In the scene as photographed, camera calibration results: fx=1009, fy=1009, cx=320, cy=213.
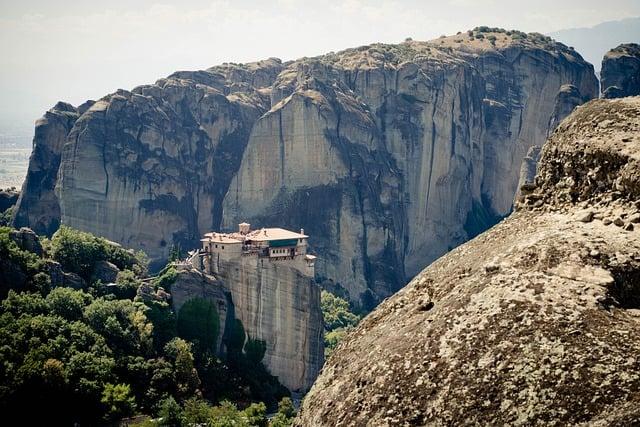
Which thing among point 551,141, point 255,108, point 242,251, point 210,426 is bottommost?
point 210,426

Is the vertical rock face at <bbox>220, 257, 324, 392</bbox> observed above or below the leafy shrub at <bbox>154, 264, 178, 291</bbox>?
below

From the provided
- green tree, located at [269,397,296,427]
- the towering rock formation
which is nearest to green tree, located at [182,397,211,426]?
green tree, located at [269,397,296,427]

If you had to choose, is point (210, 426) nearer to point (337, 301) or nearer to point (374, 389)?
point (374, 389)

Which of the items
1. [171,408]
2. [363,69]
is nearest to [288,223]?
[363,69]

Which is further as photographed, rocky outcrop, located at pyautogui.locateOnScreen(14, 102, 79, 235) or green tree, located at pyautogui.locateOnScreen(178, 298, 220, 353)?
rocky outcrop, located at pyautogui.locateOnScreen(14, 102, 79, 235)

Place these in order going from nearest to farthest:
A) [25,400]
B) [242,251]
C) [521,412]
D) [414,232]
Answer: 1. [521,412]
2. [25,400]
3. [242,251]
4. [414,232]

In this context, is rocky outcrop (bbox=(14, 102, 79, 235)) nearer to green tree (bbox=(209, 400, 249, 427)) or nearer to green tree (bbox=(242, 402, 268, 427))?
green tree (bbox=(209, 400, 249, 427))

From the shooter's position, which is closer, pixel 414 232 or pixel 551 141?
pixel 551 141
